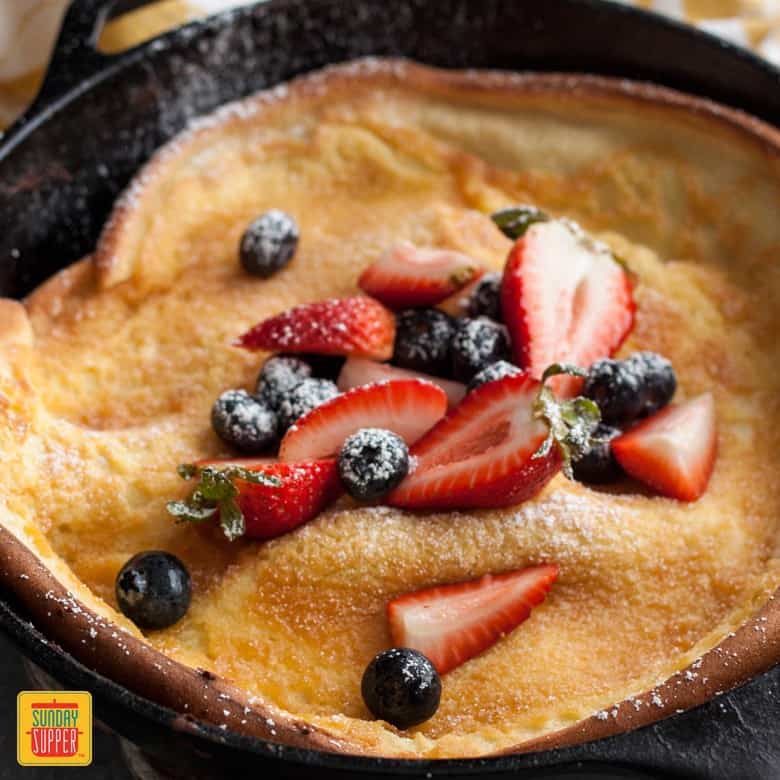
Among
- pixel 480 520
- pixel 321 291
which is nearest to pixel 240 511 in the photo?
pixel 480 520

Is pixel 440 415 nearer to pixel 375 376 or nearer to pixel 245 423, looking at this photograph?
pixel 375 376

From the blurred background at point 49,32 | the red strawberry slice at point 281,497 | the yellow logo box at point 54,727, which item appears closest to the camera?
Answer: the yellow logo box at point 54,727

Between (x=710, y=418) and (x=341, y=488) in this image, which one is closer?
(x=341, y=488)

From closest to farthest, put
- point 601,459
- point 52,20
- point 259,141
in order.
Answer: point 601,459, point 259,141, point 52,20

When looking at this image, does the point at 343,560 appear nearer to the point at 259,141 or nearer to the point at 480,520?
the point at 480,520

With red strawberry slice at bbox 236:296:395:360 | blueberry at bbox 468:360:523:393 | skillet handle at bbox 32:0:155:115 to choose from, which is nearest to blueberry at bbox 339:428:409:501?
blueberry at bbox 468:360:523:393

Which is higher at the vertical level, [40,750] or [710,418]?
[710,418]

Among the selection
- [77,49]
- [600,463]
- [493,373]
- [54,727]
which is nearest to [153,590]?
[54,727]

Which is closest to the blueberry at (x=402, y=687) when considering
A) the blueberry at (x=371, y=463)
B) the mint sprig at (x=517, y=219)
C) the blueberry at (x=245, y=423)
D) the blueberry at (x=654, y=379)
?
the blueberry at (x=371, y=463)

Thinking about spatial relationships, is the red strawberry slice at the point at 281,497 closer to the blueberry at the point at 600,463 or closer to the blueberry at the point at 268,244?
the blueberry at the point at 600,463
